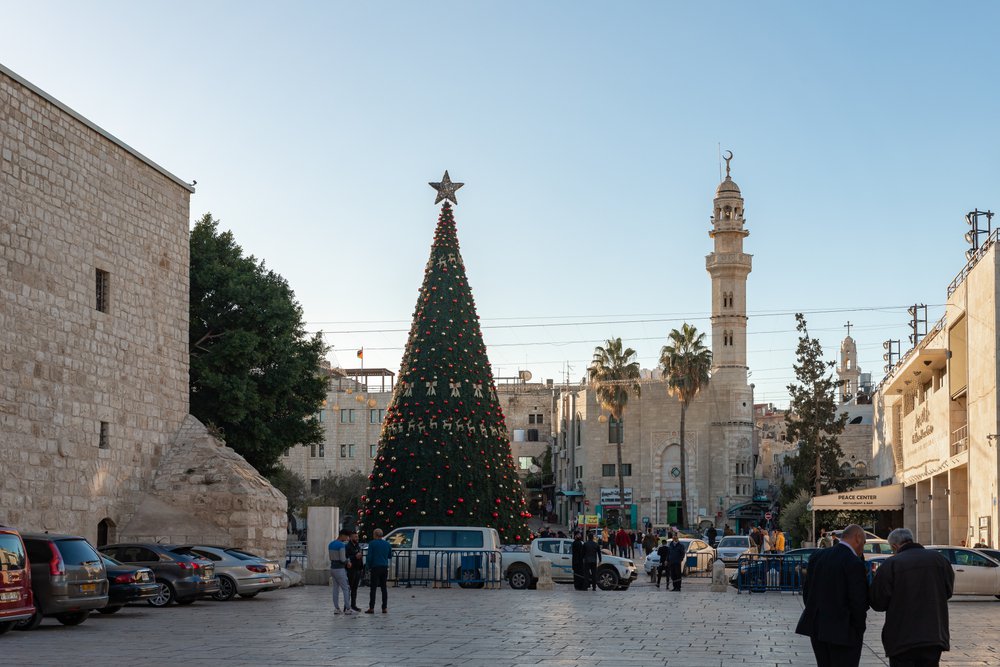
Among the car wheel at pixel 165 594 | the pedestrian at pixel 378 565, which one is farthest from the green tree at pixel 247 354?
the pedestrian at pixel 378 565

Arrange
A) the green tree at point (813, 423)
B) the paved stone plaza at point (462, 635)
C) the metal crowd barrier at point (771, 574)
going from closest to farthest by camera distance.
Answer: the paved stone plaza at point (462, 635)
the metal crowd barrier at point (771, 574)
the green tree at point (813, 423)

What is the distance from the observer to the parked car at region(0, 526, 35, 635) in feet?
48.3

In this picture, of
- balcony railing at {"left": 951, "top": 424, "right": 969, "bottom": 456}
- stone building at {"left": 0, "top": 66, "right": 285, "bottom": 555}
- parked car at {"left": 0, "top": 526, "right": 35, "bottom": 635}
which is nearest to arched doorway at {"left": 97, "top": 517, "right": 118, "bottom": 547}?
stone building at {"left": 0, "top": 66, "right": 285, "bottom": 555}

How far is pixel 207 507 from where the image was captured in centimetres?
2745

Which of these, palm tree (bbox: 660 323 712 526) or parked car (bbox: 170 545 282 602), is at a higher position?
palm tree (bbox: 660 323 712 526)

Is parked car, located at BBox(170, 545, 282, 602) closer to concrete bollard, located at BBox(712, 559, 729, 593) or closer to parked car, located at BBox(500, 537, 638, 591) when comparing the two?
parked car, located at BBox(500, 537, 638, 591)

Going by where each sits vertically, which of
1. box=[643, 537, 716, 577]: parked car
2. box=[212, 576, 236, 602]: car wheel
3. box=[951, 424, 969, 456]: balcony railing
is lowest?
box=[643, 537, 716, 577]: parked car

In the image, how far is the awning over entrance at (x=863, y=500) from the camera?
43062 millimetres

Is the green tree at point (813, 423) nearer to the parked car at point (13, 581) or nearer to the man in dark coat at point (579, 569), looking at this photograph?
the man in dark coat at point (579, 569)

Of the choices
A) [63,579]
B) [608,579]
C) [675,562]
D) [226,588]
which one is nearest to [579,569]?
[608,579]

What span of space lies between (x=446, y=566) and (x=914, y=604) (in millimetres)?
19632

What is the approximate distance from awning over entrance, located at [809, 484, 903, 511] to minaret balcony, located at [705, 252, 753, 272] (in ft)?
120

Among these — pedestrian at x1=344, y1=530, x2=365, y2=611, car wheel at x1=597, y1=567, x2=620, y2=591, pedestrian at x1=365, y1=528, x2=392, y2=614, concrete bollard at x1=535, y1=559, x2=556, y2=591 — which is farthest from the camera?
car wheel at x1=597, y1=567, x2=620, y2=591

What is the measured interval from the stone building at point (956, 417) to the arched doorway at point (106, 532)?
21.6 m
